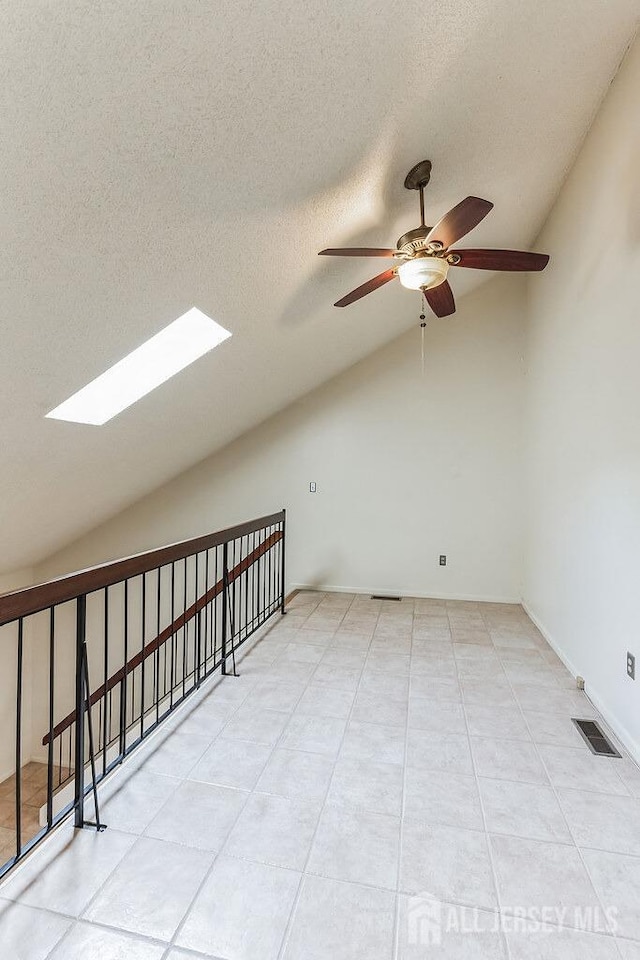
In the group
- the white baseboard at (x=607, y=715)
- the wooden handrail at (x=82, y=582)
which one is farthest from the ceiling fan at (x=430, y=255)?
the white baseboard at (x=607, y=715)

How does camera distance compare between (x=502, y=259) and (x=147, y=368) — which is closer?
(x=502, y=259)

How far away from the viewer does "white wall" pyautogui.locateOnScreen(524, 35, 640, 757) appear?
2.19 m

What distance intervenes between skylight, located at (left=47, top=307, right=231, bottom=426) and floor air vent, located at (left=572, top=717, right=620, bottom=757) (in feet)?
10.2

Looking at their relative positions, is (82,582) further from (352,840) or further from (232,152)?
(232,152)

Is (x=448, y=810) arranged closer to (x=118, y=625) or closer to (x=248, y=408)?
(x=248, y=408)

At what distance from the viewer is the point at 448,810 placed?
175cm

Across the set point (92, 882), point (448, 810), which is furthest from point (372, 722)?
point (92, 882)

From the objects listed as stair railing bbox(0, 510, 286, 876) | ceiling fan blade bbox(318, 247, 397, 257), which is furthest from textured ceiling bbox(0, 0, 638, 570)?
stair railing bbox(0, 510, 286, 876)

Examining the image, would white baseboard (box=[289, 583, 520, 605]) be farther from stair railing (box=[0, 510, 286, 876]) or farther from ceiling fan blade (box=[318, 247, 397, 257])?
ceiling fan blade (box=[318, 247, 397, 257])

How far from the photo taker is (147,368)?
10.7 feet

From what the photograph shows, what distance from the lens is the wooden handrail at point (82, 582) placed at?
129 cm

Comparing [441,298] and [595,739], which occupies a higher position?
[441,298]

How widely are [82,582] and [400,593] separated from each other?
365cm
